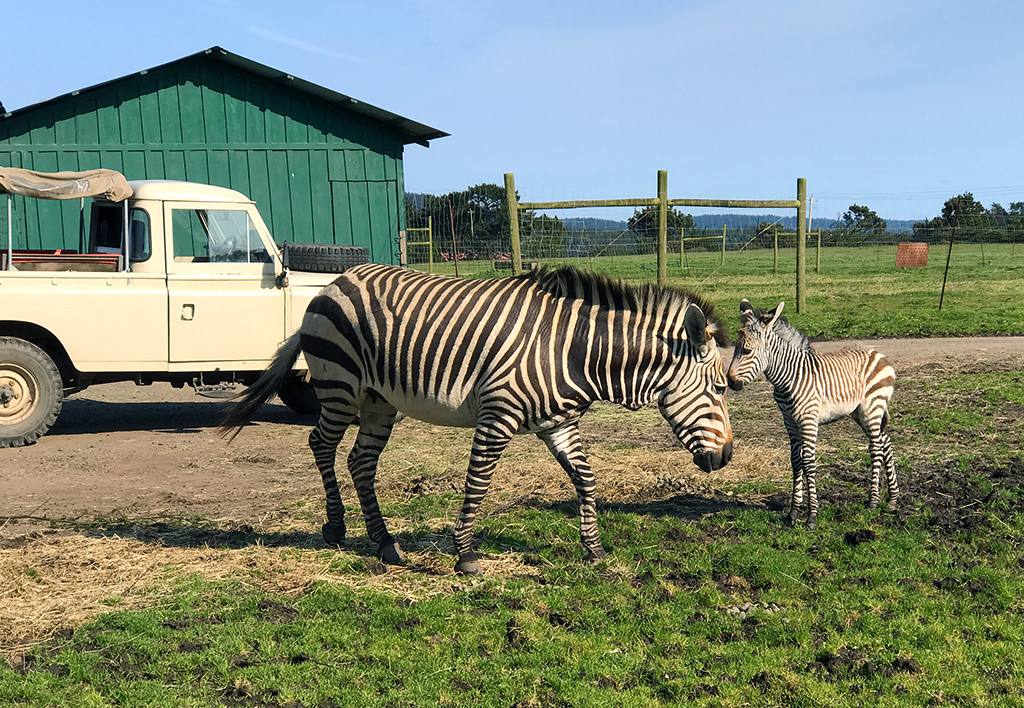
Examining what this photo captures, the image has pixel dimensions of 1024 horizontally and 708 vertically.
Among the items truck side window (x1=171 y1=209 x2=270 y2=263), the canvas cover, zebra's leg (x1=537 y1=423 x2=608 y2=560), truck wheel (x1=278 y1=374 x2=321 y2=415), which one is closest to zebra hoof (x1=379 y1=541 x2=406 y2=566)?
zebra's leg (x1=537 y1=423 x2=608 y2=560)

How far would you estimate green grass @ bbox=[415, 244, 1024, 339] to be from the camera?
16.9 metres

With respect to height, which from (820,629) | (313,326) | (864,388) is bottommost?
(820,629)

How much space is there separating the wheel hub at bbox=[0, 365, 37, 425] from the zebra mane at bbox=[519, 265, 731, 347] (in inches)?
247

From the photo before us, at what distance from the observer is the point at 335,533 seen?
6367 millimetres

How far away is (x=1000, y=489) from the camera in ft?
23.5

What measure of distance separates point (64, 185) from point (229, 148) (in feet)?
21.9

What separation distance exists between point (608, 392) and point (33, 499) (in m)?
5.02

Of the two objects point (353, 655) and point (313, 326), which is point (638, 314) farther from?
point (353, 655)

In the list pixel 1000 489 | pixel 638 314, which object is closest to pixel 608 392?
pixel 638 314

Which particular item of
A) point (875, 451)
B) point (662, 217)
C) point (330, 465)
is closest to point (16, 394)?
point (330, 465)

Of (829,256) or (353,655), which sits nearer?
(353,655)

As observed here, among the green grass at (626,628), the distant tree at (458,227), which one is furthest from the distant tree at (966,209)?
the green grass at (626,628)

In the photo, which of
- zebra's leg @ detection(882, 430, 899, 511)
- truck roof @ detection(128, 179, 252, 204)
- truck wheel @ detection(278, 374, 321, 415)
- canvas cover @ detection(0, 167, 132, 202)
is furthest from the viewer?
truck wheel @ detection(278, 374, 321, 415)

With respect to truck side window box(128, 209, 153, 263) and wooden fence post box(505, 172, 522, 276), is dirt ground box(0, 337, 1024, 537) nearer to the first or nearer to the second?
truck side window box(128, 209, 153, 263)
